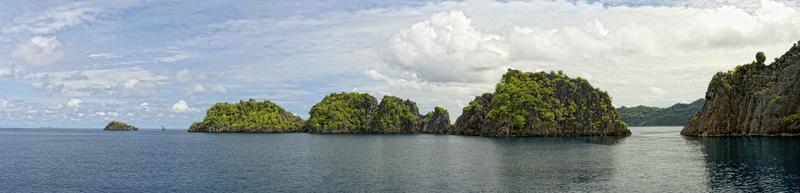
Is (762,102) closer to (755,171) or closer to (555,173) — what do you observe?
(755,171)

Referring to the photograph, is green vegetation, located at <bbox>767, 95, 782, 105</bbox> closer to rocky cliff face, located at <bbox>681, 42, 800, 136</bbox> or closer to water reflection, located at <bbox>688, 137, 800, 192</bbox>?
rocky cliff face, located at <bbox>681, 42, 800, 136</bbox>

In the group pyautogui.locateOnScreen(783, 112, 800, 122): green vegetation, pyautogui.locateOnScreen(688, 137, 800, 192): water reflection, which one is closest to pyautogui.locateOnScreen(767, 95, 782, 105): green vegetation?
pyautogui.locateOnScreen(783, 112, 800, 122): green vegetation

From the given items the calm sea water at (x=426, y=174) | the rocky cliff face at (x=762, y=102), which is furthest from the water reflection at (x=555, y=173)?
the rocky cliff face at (x=762, y=102)

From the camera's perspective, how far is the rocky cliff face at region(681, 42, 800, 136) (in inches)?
6418

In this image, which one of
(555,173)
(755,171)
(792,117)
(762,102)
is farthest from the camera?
(762,102)

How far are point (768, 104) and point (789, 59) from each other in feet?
65.6

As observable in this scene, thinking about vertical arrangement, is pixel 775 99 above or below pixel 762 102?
above

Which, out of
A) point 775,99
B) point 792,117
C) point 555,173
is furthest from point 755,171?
point 775,99

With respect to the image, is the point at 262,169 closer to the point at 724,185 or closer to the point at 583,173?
the point at 583,173

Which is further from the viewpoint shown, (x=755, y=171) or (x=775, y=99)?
(x=775, y=99)

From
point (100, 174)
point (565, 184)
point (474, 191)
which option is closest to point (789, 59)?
point (565, 184)

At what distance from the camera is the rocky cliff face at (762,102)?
163013mm

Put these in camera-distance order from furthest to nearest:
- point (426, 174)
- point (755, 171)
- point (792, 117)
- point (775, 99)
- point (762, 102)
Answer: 1. point (762, 102)
2. point (775, 99)
3. point (792, 117)
4. point (426, 174)
5. point (755, 171)

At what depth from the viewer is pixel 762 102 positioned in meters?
176
